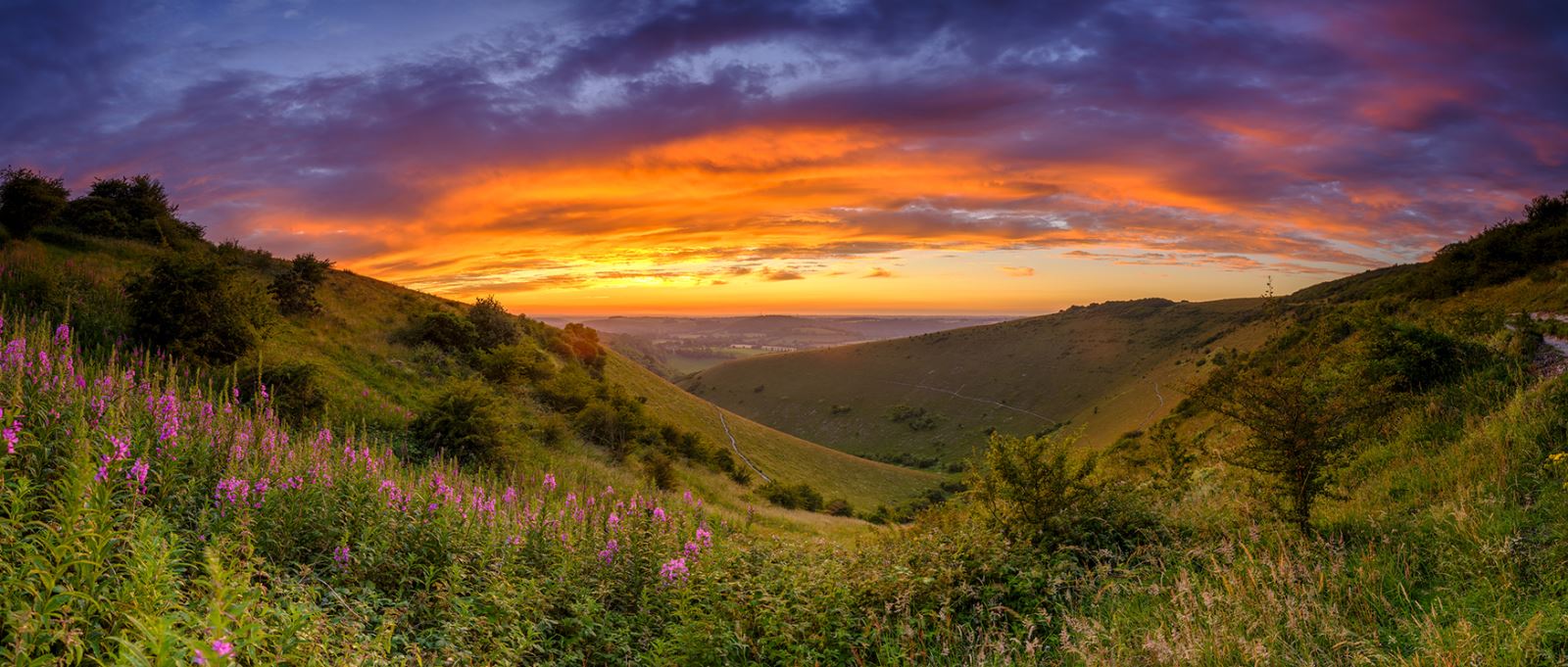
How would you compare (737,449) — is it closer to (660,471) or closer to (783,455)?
(783,455)

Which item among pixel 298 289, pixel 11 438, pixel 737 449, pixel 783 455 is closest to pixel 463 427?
pixel 11 438

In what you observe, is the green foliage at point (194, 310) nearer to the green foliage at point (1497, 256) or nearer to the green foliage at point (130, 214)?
the green foliage at point (130, 214)

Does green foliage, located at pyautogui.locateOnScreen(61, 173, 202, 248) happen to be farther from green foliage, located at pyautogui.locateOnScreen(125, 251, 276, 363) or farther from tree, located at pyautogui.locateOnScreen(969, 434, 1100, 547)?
tree, located at pyautogui.locateOnScreen(969, 434, 1100, 547)

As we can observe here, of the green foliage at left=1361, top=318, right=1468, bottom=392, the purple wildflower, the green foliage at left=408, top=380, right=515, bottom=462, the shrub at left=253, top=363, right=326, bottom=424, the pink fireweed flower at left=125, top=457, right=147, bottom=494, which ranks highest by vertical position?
the green foliage at left=1361, top=318, right=1468, bottom=392

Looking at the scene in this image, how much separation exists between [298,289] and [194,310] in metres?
9.45

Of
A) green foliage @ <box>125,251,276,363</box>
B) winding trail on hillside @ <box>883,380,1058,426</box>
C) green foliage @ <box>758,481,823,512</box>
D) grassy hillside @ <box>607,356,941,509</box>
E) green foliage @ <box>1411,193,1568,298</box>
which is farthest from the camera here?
winding trail on hillside @ <box>883,380,1058,426</box>

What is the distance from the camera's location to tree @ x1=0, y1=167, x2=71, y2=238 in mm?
16250

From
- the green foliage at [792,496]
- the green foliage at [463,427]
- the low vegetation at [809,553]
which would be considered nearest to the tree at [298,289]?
the low vegetation at [809,553]

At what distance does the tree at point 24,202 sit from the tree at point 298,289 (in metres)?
5.00

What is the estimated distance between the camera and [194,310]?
1190 centimetres

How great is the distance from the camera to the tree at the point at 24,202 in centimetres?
1625

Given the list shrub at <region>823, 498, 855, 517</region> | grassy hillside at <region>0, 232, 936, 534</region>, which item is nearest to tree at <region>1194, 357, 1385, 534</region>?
grassy hillside at <region>0, 232, 936, 534</region>

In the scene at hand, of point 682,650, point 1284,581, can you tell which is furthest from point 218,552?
point 1284,581

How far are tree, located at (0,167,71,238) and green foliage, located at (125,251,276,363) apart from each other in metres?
7.54
